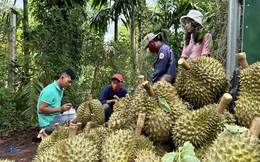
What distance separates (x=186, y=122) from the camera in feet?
4.37

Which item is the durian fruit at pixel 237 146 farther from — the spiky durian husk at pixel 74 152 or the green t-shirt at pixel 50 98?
the green t-shirt at pixel 50 98

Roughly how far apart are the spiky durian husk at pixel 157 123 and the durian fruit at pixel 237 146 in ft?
1.20

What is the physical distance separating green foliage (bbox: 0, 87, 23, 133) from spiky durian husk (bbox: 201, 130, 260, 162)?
5.32m

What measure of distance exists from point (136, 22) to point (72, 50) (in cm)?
371

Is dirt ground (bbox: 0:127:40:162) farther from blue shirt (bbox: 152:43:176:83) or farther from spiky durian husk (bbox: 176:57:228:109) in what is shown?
spiky durian husk (bbox: 176:57:228:109)

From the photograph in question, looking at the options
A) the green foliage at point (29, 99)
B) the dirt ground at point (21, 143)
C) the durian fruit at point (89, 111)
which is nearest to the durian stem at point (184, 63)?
the durian fruit at point (89, 111)

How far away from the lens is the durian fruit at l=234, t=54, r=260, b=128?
51.1 inches

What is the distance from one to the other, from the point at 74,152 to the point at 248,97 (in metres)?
0.92

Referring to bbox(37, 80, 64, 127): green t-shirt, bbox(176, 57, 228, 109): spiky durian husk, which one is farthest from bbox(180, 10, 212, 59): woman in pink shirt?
bbox(37, 80, 64, 127): green t-shirt

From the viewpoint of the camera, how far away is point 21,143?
4805 millimetres

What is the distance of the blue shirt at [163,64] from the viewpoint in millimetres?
2951

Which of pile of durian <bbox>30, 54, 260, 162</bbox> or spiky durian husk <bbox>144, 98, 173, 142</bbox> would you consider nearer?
pile of durian <bbox>30, 54, 260, 162</bbox>

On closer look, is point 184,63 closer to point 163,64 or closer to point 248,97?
point 248,97

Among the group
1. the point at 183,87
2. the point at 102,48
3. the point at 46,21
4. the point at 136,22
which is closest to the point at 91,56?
the point at 102,48
